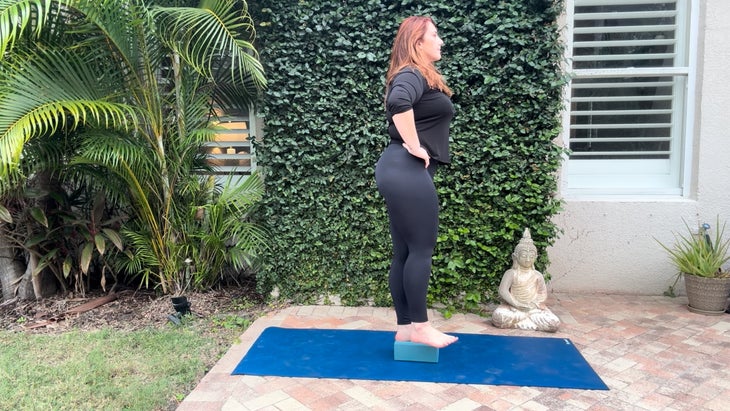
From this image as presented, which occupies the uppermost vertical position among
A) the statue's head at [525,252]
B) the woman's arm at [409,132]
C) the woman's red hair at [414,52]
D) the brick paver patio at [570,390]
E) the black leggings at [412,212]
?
the woman's red hair at [414,52]

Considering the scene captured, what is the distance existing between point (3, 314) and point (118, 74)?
206 centimetres

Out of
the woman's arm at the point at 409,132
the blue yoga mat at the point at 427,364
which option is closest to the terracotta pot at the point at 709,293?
the blue yoga mat at the point at 427,364

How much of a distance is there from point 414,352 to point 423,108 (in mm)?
1354

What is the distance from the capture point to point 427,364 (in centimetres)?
266

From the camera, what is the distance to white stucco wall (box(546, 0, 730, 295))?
149 inches

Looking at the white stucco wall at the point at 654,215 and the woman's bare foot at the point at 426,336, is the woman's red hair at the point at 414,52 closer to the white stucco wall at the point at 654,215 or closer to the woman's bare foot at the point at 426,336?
the woman's bare foot at the point at 426,336

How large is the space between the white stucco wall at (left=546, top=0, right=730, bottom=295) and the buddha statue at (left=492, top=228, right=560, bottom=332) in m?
0.95

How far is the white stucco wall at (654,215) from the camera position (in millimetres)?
3791

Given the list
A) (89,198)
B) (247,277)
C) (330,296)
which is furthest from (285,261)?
(89,198)

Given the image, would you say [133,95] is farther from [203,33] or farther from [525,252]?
[525,252]

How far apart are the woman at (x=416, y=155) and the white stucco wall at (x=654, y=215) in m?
1.97

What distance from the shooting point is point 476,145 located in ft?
11.3

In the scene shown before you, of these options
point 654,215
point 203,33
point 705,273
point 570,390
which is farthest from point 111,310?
point 705,273

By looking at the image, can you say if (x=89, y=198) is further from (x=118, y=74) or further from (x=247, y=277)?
(x=247, y=277)
